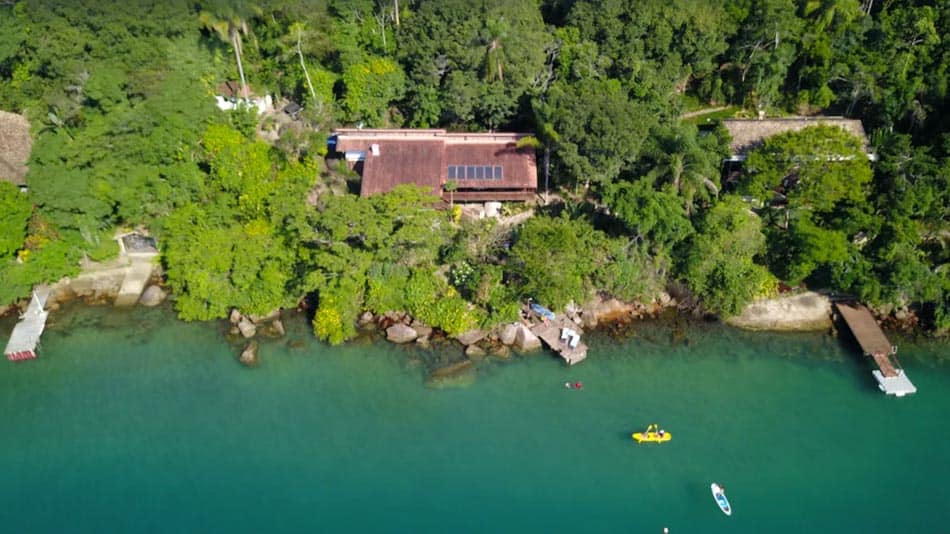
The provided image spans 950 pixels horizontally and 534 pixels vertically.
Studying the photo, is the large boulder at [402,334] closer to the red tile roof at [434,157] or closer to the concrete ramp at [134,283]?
the red tile roof at [434,157]

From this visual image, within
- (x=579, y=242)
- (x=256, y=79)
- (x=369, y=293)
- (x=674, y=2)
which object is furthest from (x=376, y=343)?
(x=674, y=2)

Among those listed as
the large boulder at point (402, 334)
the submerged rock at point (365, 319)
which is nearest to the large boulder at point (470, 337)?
the large boulder at point (402, 334)

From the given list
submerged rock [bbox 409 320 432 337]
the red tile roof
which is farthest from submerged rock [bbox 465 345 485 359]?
the red tile roof

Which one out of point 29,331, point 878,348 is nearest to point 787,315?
point 878,348

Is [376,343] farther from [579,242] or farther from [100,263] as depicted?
[100,263]

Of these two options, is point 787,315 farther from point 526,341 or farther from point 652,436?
point 526,341
